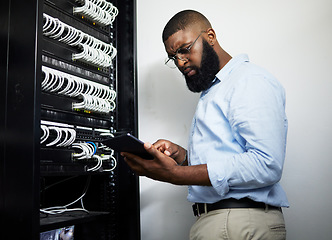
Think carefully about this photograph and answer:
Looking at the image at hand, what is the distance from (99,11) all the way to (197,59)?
0.61 metres

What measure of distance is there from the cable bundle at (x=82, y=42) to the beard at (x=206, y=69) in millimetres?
511

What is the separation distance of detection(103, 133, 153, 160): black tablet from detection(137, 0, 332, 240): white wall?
2.77 ft

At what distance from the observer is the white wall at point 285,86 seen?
179 cm

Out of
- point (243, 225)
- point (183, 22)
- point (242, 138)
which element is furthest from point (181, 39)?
point (243, 225)

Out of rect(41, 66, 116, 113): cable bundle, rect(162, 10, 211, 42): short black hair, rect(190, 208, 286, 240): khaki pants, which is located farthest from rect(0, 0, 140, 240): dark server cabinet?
rect(190, 208, 286, 240): khaki pants

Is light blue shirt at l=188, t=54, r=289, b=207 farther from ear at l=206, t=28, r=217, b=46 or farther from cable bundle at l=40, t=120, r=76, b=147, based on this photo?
cable bundle at l=40, t=120, r=76, b=147

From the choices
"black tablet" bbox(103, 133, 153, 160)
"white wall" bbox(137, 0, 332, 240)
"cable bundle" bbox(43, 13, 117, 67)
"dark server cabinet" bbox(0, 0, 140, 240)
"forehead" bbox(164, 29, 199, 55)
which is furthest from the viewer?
"white wall" bbox(137, 0, 332, 240)

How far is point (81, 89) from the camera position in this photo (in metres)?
1.70

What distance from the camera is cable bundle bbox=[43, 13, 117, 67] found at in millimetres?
1558

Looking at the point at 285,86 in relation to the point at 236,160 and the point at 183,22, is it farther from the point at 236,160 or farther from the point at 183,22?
the point at 236,160

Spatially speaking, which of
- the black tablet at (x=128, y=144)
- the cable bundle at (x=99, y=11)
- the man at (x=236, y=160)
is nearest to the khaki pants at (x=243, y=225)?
the man at (x=236, y=160)

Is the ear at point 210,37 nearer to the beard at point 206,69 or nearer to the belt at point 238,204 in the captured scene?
the beard at point 206,69
